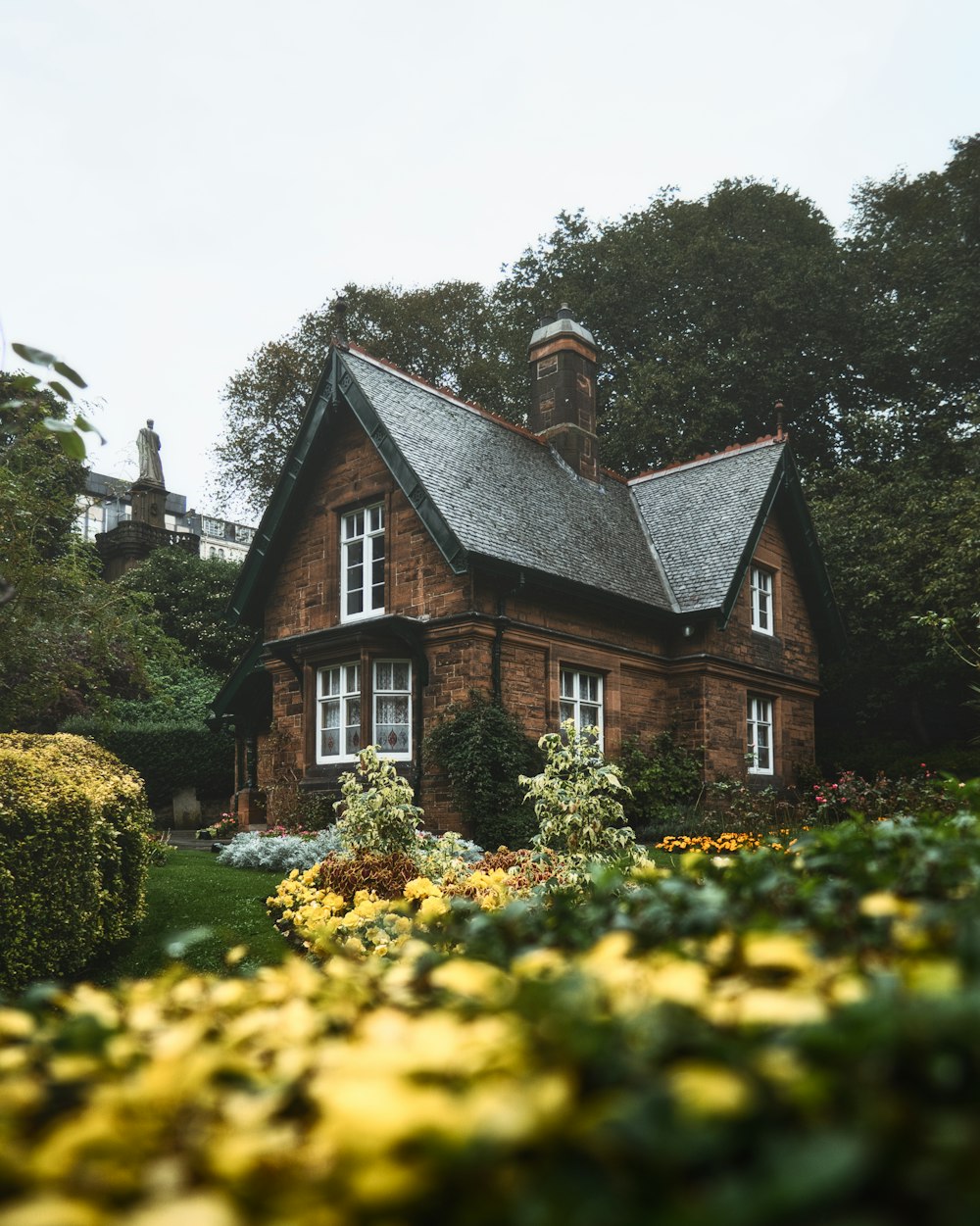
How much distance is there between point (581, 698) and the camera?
17.5 m

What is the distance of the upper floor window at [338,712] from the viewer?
17.0 m

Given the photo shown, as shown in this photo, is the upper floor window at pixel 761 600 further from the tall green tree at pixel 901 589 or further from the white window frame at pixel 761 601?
the tall green tree at pixel 901 589

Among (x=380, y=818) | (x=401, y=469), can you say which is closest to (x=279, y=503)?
(x=401, y=469)

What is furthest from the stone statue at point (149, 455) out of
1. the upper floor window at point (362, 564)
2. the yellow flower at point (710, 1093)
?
the yellow flower at point (710, 1093)

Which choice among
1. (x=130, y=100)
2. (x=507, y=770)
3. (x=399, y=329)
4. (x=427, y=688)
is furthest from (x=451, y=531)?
(x=399, y=329)

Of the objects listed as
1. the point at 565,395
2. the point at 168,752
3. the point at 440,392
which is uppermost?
the point at 565,395

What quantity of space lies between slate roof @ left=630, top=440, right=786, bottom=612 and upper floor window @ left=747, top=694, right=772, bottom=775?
3.02 m

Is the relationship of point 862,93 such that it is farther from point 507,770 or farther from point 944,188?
point 944,188

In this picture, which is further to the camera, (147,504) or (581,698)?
(147,504)

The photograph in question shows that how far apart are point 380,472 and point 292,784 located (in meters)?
5.77

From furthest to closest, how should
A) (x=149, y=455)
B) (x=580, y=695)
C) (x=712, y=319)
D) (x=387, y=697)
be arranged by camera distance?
(x=149, y=455), (x=712, y=319), (x=580, y=695), (x=387, y=697)

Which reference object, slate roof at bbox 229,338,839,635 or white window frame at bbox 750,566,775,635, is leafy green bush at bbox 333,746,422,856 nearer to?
slate roof at bbox 229,338,839,635

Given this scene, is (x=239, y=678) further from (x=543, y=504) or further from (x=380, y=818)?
(x=380, y=818)

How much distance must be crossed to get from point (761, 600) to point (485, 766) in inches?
380
